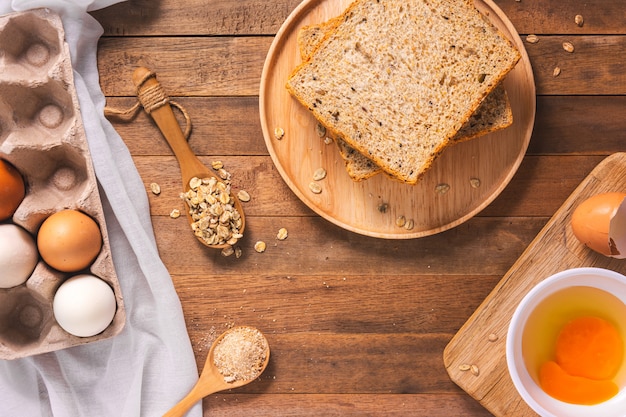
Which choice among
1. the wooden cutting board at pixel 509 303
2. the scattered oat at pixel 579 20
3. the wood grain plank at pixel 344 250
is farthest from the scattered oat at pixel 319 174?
the scattered oat at pixel 579 20

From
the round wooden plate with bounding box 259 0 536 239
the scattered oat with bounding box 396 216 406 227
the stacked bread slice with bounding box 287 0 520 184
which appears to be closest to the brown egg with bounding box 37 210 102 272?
the round wooden plate with bounding box 259 0 536 239

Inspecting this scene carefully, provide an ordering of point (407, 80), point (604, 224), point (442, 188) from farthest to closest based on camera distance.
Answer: point (442, 188) < point (407, 80) < point (604, 224)

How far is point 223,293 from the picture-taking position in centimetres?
157

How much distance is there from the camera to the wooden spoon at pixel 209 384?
1.52m

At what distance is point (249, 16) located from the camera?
5.00 feet

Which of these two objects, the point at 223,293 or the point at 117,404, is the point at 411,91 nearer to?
the point at 223,293

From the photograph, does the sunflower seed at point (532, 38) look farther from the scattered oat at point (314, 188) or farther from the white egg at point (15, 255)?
the white egg at point (15, 255)

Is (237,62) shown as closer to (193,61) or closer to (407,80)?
(193,61)

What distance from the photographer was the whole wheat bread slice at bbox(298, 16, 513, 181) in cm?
140

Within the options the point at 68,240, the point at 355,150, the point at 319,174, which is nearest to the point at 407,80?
the point at 355,150

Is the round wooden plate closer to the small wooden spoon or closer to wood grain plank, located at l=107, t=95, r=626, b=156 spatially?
wood grain plank, located at l=107, t=95, r=626, b=156

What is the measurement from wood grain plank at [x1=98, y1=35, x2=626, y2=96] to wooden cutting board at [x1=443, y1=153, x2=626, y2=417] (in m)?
0.24

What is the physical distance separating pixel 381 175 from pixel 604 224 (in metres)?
0.52

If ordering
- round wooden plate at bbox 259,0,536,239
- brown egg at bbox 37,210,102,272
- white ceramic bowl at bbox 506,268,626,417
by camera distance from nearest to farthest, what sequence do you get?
white ceramic bowl at bbox 506,268,626,417
brown egg at bbox 37,210,102,272
round wooden plate at bbox 259,0,536,239
